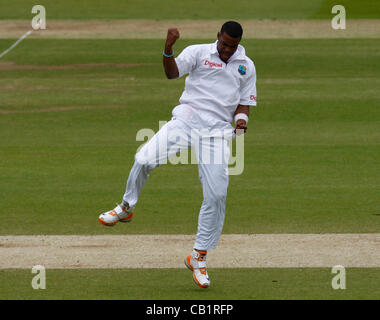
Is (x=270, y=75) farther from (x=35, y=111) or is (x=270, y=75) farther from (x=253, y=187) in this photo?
(x=253, y=187)

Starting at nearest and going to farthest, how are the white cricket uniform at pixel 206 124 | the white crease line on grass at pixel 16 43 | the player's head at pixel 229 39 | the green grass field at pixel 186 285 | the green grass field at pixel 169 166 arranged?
the green grass field at pixel 186 285
the player's head at pixel 229 39
the white cricket uniform at pixel 206 124
the green grass field at pixel 169 166
the white crease line on grass at pixel 16 43

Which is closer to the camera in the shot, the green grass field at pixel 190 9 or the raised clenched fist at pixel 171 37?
the raised clenched fist at pixel 171 37

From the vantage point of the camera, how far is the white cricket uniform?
760 cm

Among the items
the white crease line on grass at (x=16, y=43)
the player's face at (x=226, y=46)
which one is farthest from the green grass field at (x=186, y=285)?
the white crease line on grass at (x=16, y=43)

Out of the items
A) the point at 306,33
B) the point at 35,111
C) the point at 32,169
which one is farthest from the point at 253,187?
the point at 306,33

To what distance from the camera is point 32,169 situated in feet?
42.0

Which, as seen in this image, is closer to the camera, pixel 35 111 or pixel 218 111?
pixel 218 111

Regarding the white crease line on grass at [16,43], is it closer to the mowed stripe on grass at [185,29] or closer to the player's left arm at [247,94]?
the mowed stripe on grass at [185,29]

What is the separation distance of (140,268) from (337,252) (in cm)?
189

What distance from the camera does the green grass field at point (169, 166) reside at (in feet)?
25.3

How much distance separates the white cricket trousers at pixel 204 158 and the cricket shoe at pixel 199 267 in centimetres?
8

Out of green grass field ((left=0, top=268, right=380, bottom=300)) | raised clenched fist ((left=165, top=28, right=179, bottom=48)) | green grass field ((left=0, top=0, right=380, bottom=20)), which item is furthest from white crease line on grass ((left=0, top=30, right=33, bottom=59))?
raised clenched fist ((left=165, top=28, right=179, bottom=48))

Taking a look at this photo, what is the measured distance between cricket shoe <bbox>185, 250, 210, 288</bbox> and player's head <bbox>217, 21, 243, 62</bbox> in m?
1.66
